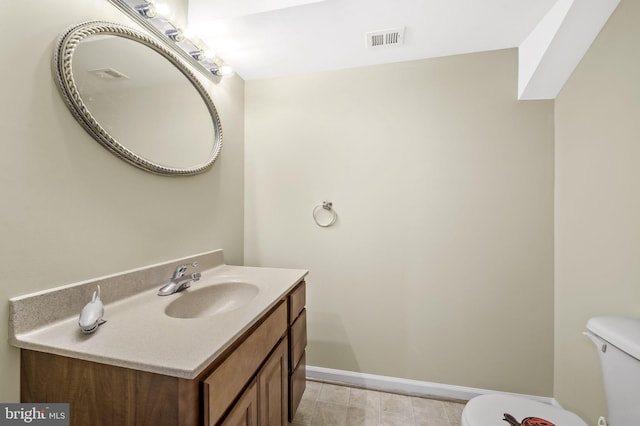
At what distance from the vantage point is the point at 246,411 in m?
0.83

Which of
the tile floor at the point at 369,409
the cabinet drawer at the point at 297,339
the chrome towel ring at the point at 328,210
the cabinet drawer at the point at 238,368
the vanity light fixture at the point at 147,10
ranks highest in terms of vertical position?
the vanity light fixture at the point at 147,10

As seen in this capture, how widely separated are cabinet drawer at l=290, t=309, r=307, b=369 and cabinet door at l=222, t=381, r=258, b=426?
37cm

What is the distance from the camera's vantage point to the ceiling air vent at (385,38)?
144 centimetres

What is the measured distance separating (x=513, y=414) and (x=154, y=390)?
126cm

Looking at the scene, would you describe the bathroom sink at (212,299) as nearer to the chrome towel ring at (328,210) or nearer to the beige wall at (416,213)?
the beige wall at (416,213)

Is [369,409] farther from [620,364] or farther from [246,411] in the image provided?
[620,364]

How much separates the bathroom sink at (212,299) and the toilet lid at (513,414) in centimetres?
101

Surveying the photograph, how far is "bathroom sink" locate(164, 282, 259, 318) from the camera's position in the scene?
1.09m

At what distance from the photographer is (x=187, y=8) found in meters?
1.36

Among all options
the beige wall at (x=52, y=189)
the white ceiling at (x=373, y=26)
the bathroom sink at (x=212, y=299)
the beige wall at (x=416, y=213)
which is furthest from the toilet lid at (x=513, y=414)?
the white ceiling at (x=373, y=26)

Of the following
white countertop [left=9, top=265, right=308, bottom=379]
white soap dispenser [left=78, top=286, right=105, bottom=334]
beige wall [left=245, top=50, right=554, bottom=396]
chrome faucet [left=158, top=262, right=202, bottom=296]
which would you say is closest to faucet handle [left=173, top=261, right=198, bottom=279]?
chrome faucet [left=158, top=262, right=202, bottom=296]

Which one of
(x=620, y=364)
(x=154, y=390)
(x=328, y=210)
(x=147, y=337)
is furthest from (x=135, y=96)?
(x=620, y=364)

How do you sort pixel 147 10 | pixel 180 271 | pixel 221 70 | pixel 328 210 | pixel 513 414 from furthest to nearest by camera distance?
pixel 328 210, pixel 221 70, pixel 180 271, pixel 147 10, pixel 513 414

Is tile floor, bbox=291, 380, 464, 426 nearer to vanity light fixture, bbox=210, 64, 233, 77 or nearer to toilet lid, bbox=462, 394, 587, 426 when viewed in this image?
toilet lid, bbox=462, 394, 587, 426
